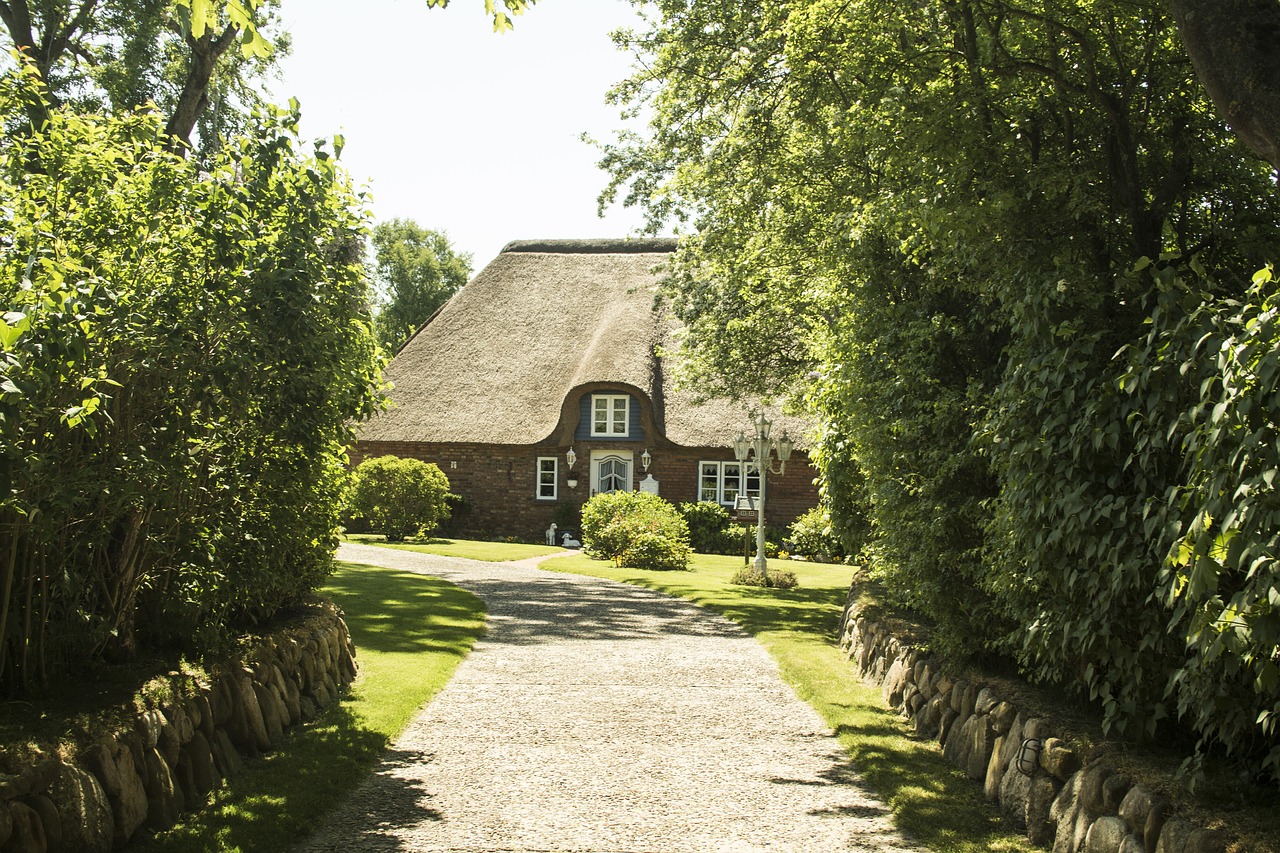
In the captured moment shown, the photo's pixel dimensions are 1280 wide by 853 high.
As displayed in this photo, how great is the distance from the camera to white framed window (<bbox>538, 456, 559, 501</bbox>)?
32719 mm

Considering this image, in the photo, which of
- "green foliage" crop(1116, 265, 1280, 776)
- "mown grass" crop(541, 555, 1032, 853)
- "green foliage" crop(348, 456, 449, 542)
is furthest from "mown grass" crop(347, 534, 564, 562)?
"green foliage" crop(1116, 265, 1280, 776)

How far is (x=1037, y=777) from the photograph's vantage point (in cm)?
587

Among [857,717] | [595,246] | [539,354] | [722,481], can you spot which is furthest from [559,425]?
[857,717]

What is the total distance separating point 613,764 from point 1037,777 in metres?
2.85

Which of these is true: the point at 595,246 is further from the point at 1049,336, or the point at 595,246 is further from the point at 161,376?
the point at 1049,336

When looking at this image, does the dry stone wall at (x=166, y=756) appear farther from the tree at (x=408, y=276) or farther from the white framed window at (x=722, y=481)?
the tree at (x=408, y=276)

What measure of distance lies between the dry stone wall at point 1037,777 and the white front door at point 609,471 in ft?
76.0

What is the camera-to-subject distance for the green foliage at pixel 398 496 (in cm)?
2944

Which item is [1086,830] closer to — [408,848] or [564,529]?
[408,848]

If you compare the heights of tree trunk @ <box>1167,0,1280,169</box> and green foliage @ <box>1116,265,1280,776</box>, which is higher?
tree trunk @ <box>1167,0,1280,169</box>

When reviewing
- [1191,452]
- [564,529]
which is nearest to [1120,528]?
[1191,452]

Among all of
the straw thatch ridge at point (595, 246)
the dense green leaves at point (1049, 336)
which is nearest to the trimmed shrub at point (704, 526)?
the straw thatch ridge at point (595, 246)

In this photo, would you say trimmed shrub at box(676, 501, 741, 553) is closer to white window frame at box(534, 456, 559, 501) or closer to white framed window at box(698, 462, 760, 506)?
white framed window at box(698, 462, 760, 506)

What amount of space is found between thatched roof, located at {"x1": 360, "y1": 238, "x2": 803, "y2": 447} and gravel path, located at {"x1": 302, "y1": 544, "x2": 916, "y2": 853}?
63.7 ft
